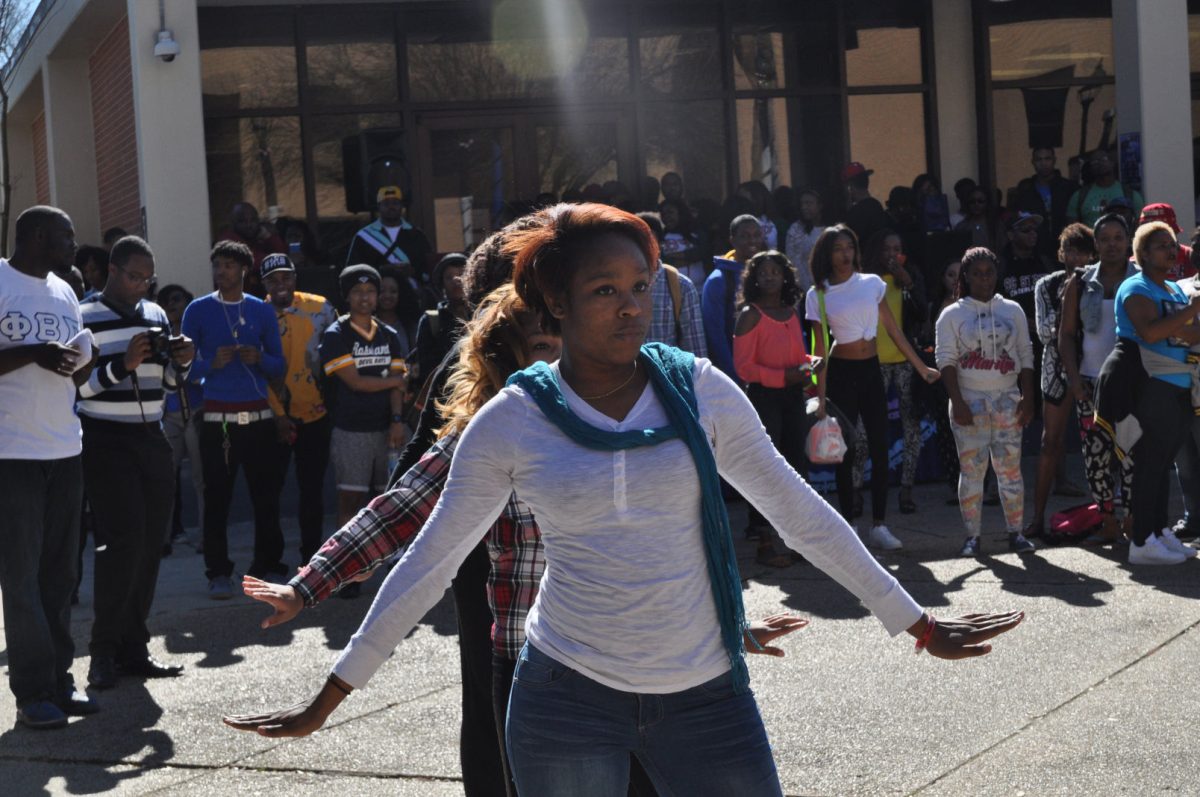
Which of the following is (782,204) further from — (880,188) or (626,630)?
(626,630)

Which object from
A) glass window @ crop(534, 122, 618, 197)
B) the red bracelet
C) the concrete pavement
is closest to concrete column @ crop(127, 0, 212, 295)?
glass window @ crop(534, 122, 618, 197)

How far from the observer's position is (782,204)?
16484 millimetres

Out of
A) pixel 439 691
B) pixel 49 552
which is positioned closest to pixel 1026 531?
pixel 439 691

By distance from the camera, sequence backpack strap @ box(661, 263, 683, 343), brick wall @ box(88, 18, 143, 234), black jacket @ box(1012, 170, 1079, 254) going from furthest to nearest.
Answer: brick wall @ box(88, 18, 143, 234), black jacket @ box(1012, 170, 1079, 254), backpack strap @ box(661, 263, 683, 343)

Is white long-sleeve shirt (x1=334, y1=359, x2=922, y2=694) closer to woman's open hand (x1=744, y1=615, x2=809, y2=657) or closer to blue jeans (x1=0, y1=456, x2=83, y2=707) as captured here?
woman's open hand (x1=744, y1=615, x2=809, y2=657)

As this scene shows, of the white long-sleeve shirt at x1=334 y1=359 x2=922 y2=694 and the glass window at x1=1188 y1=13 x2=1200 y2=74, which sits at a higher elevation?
the glass window at x1=1188 y1=13 x2=1200 y2=74

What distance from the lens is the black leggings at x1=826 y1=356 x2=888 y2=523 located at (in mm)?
9805

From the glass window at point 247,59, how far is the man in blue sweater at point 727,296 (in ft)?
26.4

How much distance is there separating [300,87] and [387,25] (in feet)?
3.90

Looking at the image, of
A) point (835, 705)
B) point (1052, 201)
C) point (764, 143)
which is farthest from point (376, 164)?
point (835, 705)

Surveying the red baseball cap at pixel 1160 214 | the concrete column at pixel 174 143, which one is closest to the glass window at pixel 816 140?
the concrete column at pixel 174 143

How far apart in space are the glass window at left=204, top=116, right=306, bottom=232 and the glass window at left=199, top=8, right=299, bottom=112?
0.70 feet

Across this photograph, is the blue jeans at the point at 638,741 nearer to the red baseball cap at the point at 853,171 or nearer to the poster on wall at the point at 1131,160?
the poster on wall at the point at 1131,160

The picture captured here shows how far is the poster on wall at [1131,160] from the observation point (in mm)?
15539
